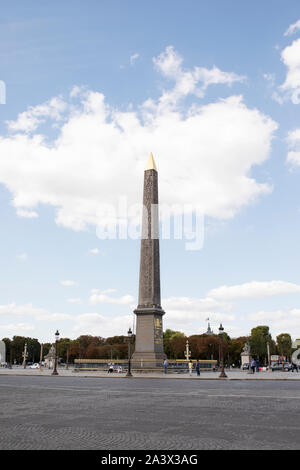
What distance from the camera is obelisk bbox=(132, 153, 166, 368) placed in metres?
40.7

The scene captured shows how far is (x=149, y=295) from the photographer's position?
40.8 meters

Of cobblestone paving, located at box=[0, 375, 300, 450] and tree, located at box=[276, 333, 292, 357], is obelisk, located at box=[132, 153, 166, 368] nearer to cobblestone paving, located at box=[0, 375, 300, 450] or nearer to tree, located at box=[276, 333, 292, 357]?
cobblestone paving, located at box=[0, 375, 300, 450]

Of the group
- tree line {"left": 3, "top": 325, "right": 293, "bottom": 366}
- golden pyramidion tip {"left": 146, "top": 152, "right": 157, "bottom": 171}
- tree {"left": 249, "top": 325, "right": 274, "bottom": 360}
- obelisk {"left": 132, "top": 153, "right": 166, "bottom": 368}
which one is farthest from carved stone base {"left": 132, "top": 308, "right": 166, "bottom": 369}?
tree {"left": 249, "top": 325, "right": 274, "bottom": 360}

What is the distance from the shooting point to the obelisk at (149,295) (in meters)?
40.7

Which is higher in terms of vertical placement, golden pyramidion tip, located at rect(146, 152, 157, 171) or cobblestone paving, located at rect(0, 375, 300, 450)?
golden pyramidion tip, located at rect(146, 152, 157, 171)

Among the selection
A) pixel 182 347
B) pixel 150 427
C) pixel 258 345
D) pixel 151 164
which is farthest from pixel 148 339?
pixel 258 345

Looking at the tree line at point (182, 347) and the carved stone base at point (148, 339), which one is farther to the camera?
the tree line at point (182, 347)

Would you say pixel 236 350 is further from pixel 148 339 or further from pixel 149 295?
pixel 149 295

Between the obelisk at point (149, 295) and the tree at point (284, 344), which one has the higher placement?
the obelisk at point (149, 295)

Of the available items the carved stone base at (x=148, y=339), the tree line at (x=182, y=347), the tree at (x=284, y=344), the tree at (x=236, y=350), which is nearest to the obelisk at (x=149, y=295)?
the carved stone base at (x=148, y=339)

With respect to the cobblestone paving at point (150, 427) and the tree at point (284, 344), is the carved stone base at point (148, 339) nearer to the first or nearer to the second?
the cobblestone paving at point (150, 427)
